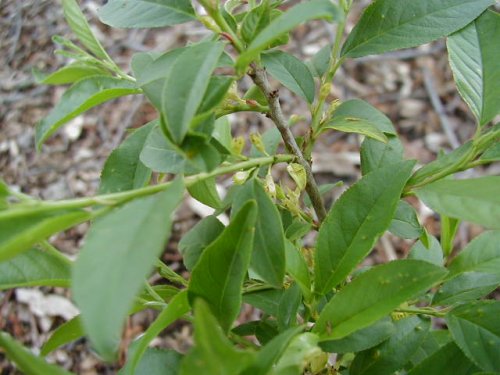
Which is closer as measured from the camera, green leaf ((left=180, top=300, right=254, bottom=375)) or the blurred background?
green leaf ((left=180, top=300, right=254, bottom=375))

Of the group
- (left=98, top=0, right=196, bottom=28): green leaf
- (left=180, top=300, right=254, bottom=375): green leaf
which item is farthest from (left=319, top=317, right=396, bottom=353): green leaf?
(left=98, top=0, right=196, bottom=28): green leaf

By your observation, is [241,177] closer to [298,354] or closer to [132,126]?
[298,354]

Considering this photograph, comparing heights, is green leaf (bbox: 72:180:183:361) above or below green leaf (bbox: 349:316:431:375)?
above

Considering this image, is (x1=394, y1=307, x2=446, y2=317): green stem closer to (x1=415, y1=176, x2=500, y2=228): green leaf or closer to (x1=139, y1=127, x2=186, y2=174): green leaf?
(x1=415, y1=176, x2=500, y2=228): green leaf

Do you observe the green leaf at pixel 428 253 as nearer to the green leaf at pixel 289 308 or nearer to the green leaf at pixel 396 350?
the green leaf at pixel 396 350

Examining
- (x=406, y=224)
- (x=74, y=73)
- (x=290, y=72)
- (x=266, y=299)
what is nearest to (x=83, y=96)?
(x=74, y=73)
